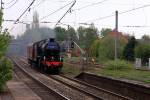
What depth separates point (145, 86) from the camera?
2286 centimetres

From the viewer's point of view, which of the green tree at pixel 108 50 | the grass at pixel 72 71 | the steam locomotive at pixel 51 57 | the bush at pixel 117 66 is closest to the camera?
the bush at pixel 117 66

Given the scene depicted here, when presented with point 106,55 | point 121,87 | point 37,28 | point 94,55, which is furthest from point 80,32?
point 121,87

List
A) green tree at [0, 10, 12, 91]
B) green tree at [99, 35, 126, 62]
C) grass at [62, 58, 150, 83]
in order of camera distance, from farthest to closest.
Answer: green tree at [99, 35, 126, 62] → grass at [62, 58, 150, 83] → green tree at [0, 10, 12, 91]

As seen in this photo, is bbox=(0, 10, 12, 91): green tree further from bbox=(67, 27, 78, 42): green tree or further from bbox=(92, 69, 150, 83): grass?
bbox=(67, 27, 78, 42): green tree

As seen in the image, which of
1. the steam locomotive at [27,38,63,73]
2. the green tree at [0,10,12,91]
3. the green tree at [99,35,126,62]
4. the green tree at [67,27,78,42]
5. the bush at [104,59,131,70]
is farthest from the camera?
the green tree at [99,35,126,62]

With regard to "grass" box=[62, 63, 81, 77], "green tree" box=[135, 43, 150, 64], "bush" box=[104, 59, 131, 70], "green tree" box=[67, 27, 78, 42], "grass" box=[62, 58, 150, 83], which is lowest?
"grass" box=[62, 63, 81, 77]

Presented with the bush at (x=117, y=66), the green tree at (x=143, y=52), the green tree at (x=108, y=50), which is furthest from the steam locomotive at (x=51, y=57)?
the green tree at (x=108, y=50)

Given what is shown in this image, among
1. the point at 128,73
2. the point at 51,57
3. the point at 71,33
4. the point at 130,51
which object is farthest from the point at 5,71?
the point at 71,33

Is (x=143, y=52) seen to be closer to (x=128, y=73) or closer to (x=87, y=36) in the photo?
(x=128, y=73)

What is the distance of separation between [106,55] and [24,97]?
1869 inches

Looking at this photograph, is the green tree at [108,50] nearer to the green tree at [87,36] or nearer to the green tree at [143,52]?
the green tree at [143,52]

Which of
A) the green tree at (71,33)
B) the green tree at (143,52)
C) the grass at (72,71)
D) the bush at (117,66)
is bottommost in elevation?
the grass at (72,71)

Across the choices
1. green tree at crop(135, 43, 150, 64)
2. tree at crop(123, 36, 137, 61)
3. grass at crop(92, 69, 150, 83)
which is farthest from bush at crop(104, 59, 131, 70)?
tree at crop(123, 36, 137, 61)

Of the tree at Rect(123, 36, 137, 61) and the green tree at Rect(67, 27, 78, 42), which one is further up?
the green tree at Rect(67, 27, 78, 42)
